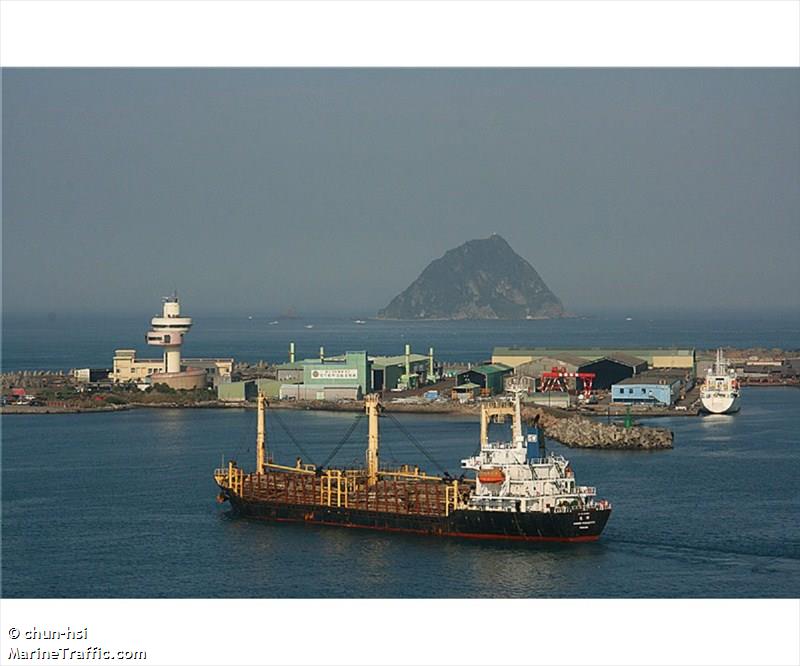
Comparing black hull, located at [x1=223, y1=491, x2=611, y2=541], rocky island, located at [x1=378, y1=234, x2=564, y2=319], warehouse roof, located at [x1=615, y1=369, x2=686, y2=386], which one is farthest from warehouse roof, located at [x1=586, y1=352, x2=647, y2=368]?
rocky island, located at [x1=378, y1=234, x2=564, y2=319]

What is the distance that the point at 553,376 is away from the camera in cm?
3500

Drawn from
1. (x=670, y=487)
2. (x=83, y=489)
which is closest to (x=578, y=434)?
(x=670, y=487)

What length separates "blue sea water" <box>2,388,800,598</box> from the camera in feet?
43.6

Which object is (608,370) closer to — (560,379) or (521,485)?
(560,379)

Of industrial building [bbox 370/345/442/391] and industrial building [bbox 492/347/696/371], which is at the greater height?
industrial building [bbox 492/347/696/371]

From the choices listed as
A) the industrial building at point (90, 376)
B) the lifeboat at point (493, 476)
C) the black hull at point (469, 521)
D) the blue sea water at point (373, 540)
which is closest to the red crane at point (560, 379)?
the blue sea water at point (373, 540)

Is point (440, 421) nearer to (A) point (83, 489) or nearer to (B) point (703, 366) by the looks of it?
(A) point (83, 489)

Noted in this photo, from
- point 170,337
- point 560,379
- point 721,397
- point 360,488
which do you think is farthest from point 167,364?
point 360,488

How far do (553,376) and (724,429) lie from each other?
857 centimetres

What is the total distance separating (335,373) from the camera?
115ft

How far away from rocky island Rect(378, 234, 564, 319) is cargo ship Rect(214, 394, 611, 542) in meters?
129

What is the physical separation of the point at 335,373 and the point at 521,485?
19.8m

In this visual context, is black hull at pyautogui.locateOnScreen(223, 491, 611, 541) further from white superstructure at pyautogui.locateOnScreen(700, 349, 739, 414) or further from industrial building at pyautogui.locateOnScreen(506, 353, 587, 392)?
industrial building at pyautogui.locateOnScreen(506, 353, 587, 392)

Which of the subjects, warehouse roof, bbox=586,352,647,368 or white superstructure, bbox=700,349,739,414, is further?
warehouse roof, bbox=586,352,647,368
